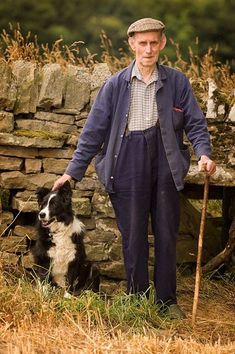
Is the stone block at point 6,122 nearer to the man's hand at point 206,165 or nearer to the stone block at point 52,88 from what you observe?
the stone block at point 52,88

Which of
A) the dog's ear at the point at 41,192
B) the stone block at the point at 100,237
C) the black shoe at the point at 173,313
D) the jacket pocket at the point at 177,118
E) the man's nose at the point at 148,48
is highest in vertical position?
the man's nose at the point at 148,48

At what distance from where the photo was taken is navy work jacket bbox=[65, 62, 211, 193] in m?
5.54

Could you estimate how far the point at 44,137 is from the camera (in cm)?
654

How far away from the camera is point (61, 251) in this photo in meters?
6.13

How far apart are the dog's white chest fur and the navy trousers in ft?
1.83

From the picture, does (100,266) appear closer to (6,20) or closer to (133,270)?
(133,270)

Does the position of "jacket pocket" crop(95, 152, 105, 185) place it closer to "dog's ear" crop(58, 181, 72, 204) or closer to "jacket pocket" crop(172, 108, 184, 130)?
"dog's ear" crop(58, 181, 72, 204)

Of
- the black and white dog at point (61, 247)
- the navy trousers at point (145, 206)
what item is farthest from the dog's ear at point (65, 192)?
the navy trousers at point (145, 206)

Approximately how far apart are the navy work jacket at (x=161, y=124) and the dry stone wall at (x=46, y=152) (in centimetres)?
97

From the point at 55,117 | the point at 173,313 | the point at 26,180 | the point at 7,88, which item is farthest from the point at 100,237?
the point at 7,88

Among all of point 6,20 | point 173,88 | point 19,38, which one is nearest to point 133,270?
→ point 173,88

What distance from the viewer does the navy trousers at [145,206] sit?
18.2ft

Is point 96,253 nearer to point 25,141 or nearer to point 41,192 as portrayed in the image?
point 41,192

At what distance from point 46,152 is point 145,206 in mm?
1377
